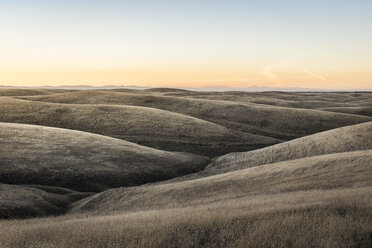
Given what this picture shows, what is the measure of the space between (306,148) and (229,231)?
35.6m

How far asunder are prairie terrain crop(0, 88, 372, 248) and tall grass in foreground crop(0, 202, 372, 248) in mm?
42

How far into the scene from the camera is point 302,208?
13852 millimetres

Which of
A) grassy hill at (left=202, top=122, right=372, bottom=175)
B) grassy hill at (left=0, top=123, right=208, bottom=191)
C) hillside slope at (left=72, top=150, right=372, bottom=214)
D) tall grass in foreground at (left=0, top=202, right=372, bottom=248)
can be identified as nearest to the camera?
tall grass in foreground at (left=0, top=202, right=372, bottom=248)

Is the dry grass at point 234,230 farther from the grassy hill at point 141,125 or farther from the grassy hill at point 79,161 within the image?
the grassy hill at point 141,125

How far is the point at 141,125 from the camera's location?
6812 cm

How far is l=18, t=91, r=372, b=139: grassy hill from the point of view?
79.1m

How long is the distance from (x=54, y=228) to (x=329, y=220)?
32.2 feet

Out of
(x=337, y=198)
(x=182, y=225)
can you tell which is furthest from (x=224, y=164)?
(x=182, y=225)

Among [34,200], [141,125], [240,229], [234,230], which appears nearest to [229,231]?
[234,230]

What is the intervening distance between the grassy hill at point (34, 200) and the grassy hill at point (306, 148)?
576 inches

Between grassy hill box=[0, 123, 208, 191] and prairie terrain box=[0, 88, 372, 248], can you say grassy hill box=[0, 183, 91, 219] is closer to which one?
prairie terrain box=[0, 88, 372, 248]

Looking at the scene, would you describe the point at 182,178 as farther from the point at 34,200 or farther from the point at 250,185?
the point at 34,200

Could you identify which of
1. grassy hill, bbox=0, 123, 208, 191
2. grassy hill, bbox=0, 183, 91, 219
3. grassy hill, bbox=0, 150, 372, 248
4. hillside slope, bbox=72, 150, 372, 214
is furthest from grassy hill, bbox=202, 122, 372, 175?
grassy hill, bbox=0, 150, 372, 248

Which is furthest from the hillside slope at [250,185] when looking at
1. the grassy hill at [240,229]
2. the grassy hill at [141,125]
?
the grassy hill at [141,125]
